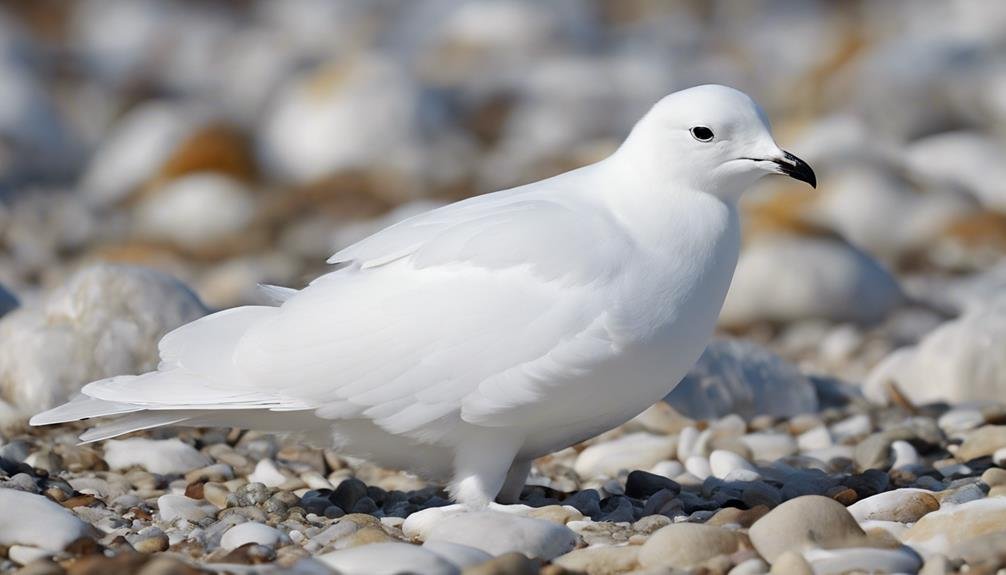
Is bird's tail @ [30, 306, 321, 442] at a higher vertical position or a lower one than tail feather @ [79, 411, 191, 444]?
higher

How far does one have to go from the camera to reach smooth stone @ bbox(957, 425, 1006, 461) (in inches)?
221

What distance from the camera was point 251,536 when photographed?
4348 mm

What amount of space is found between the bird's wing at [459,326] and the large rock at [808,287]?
475 cm

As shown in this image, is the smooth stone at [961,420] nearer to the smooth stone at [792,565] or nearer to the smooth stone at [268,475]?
the smooth stone at [792,565]

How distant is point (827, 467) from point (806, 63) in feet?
64.5

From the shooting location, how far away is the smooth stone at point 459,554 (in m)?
3.86

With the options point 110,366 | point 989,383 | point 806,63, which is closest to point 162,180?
point 110,366

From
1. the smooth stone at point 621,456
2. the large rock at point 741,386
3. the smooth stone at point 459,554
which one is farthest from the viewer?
the large rock at point 741,386

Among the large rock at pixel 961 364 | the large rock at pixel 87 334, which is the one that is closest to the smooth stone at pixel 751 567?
the large rock at pixel 87 334

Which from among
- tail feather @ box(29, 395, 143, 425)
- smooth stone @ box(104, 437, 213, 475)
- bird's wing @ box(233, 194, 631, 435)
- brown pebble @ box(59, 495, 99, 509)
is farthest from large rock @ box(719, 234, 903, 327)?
tail feather @ box(29, 395, 143, 425)

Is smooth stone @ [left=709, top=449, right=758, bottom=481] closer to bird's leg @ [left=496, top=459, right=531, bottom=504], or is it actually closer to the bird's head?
bird's leg @ [left=496, top=459, right=531, bottom=504]

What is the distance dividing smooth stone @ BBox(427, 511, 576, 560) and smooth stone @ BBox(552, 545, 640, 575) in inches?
4.0

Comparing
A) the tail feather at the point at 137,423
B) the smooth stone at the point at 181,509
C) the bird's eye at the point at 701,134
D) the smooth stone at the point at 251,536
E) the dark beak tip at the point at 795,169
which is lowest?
the smooth stone at the point at 181,509

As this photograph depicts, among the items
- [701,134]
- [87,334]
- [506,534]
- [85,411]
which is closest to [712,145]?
[701,134]
